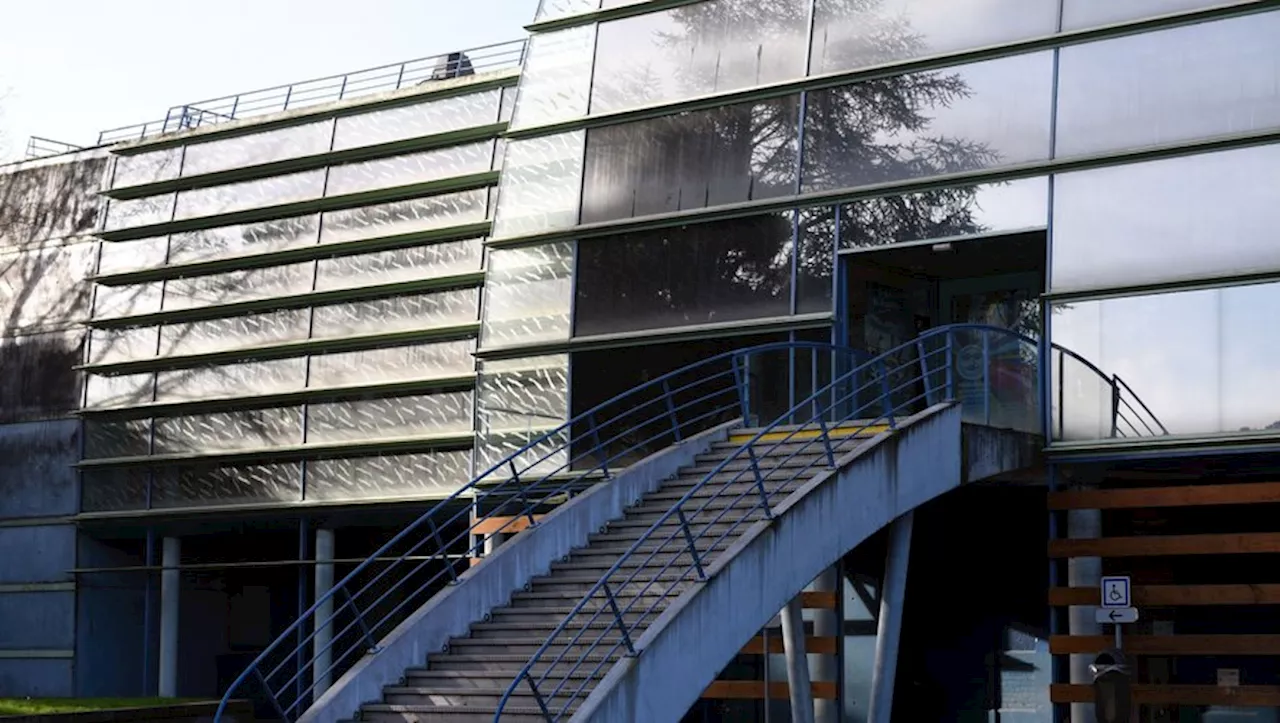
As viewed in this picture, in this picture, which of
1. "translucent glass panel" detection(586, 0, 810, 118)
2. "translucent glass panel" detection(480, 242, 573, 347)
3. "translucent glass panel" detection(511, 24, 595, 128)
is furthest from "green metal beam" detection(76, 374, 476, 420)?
"translucent glass panel" detection(586, 0, 810, 118)

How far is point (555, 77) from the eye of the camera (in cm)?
2598

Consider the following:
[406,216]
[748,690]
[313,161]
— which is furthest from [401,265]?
[748,690]

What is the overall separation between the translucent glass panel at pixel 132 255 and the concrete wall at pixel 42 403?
1.26ft

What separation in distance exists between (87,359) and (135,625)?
4614 mm

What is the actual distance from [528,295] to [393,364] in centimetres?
567

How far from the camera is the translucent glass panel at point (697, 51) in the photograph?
23.9 m

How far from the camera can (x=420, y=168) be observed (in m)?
30.9

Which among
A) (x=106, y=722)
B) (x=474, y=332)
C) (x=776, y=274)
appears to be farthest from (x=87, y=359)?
(x=776, y=274)

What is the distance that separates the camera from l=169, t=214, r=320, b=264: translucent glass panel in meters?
32.1

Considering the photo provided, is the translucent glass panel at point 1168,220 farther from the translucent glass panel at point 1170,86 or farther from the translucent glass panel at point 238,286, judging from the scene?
the translucent glass panel at point 238,286

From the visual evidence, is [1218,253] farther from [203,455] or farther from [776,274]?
[203,455]

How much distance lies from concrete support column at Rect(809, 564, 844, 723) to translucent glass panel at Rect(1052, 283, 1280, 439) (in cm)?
325

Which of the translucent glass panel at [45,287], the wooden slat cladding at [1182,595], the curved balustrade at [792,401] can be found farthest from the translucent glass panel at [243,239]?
the wooden slat cladding at [1182,595]

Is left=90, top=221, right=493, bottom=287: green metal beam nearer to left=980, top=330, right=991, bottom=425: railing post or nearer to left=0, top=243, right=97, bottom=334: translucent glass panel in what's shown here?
left=0, top=243, right=97, bottom=334: translucent glass panel
